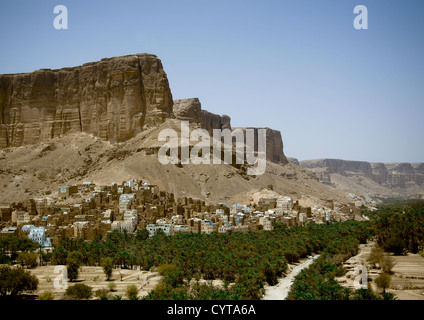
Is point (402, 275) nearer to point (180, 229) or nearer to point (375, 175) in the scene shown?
point (180, 229)

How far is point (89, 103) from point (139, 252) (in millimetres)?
47070

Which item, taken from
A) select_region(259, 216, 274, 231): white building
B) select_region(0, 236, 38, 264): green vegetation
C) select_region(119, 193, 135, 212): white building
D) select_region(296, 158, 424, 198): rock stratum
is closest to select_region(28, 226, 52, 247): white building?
select_region(0, 236, 38, 264): green vegetation

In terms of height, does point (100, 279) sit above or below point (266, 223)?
below

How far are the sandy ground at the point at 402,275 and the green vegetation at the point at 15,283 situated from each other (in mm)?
15927

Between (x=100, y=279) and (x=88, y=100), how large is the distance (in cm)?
5206

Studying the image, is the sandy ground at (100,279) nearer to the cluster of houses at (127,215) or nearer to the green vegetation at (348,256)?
the cluster of houses at (127,215)

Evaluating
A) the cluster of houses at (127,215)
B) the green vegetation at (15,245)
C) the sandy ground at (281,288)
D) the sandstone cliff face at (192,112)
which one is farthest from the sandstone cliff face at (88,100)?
the sandy ground at (281,288)

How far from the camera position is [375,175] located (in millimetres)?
195625

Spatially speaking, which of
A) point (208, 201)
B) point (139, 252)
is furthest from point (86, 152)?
point (139, 252)

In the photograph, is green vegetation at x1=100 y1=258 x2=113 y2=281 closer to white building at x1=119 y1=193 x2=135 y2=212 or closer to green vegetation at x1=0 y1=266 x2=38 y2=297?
green vegetation at x1=0 y1=266 x2=38 y2=297

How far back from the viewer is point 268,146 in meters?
122

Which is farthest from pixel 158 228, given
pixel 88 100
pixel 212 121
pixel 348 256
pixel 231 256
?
pixel 212 121
